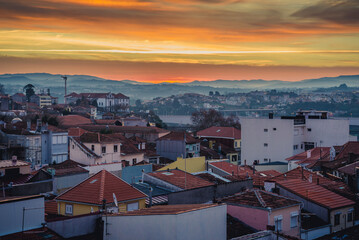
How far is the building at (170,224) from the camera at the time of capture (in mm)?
10570

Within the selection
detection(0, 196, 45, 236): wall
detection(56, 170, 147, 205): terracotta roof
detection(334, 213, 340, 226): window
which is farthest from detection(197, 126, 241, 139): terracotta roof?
detection(0, 196, 45, 236): wall

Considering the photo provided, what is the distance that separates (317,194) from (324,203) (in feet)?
2.18

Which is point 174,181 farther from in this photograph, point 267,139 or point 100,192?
point 267,139

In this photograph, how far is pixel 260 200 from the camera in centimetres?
1403

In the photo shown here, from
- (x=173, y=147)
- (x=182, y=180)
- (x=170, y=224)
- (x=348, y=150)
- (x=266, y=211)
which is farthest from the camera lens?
(x=173, y=147)

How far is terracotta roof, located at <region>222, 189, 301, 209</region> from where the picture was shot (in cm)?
1386

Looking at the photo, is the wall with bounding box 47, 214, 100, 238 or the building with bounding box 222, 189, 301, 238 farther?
the building with bounding box 222, 189, 301, 238

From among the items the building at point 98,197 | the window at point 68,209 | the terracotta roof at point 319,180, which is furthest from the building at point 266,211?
the window at point 68,209

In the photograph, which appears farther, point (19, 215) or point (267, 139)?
point (267, 139)

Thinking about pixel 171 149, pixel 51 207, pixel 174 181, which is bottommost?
pixel 171 149

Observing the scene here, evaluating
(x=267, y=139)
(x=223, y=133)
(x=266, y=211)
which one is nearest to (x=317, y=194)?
(x=266, y=211)

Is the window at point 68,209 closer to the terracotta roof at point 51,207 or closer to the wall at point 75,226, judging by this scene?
the terracotta roof at point 51,207

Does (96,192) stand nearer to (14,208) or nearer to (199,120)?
(14,208)

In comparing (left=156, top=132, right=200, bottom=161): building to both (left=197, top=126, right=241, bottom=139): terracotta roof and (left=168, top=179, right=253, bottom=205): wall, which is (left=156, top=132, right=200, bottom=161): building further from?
(left=168, top=179, right=253, bottom=205): wall
